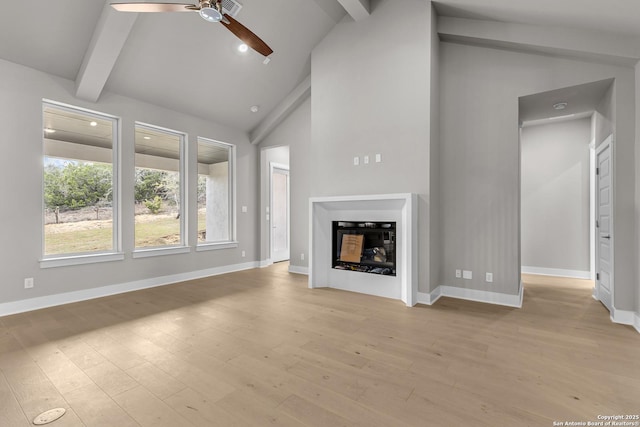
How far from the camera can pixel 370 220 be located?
14.1 ft

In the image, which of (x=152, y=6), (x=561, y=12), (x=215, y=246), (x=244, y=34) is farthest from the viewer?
(x=215, y=246)

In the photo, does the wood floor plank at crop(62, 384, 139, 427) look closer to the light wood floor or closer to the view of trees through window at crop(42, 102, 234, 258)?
the light wood floor

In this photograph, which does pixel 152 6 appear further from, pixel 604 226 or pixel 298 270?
pixel 604 226

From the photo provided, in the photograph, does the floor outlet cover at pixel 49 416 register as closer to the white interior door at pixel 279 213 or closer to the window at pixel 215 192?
the window at pixel 215 192

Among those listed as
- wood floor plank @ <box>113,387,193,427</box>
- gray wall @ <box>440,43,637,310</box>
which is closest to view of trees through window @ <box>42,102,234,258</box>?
wood floor plank @ <box>113,387,193,427</box>

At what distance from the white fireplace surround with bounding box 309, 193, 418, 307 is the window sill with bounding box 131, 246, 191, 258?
2.29m

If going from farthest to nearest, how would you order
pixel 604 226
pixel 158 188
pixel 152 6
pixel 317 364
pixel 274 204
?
1. pixel 274 204
2. pixel 158 188
3. pixel 604 226
4. pixel 152 6
5. pixel 317 364

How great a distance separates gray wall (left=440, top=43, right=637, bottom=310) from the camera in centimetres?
365

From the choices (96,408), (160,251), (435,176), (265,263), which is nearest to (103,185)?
(160,251)

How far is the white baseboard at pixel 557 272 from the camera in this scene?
16.9 feet

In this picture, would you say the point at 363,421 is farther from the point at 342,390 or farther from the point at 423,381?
the point at 423,381

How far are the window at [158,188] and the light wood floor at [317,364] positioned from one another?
4.69 feet

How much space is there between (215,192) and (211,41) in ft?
8.80

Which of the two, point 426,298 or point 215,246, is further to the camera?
point 215,246
